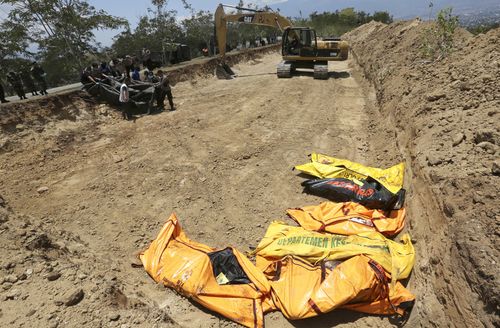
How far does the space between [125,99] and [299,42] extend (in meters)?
7.49

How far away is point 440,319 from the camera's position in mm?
3053

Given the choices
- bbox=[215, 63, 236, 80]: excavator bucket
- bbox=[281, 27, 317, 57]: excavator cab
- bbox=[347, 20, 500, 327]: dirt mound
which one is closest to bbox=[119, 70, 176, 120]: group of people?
bbox=[215, 63, 236, 80]: excavator bucket

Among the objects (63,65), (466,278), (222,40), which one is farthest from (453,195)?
(63,65)

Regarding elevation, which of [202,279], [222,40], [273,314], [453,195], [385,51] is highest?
[222,40]

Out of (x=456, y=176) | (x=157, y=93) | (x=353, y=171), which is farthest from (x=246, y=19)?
(x=456, y=176)

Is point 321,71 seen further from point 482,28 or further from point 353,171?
point 353,171

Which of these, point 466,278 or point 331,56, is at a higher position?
point 331,56

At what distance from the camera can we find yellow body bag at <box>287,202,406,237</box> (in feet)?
14.7

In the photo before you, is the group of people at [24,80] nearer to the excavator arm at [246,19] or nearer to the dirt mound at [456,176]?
the excavator arm at [246,19]

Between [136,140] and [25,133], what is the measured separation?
3.14m

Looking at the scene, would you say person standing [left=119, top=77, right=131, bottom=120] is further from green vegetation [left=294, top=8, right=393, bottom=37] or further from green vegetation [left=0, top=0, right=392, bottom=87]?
green vegetation [left=294, top=8, right=393, bottom=37]

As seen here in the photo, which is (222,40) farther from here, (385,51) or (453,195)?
(453,195)

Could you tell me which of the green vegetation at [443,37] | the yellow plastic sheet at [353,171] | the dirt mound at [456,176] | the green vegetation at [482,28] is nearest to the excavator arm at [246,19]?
the green vegetation at [482,28]

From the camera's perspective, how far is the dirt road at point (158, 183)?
3.42 meters
